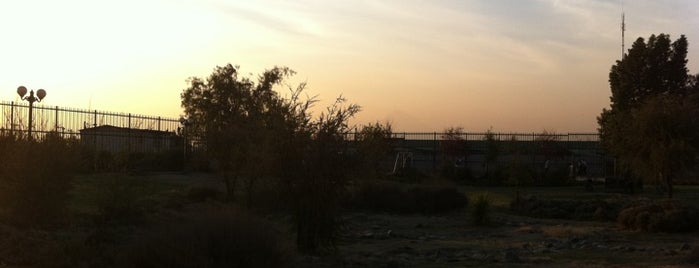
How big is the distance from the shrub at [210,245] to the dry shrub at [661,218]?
16234 millimetres

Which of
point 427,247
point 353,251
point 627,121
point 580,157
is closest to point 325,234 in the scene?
point 353,251

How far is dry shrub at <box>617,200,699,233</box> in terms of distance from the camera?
2450 cm

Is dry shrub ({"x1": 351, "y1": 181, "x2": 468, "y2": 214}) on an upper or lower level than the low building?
lower

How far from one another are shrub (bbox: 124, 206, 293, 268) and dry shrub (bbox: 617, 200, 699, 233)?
53.3 feet

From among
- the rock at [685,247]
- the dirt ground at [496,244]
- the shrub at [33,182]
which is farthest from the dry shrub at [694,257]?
the shrub at [33,182]

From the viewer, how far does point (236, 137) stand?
85.5 feet

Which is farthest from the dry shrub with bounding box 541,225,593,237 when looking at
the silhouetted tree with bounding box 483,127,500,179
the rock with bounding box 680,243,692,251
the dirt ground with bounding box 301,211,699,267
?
the silhouetted tree with bounding box 483,127,500,179

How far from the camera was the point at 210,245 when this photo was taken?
1121 cm

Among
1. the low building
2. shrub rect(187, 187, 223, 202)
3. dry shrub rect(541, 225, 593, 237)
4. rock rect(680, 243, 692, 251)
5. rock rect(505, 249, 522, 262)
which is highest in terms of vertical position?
the low building

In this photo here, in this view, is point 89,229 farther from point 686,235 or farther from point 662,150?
point 662,150

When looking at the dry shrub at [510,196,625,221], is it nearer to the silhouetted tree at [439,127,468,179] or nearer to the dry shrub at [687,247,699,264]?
the dry shrub at [687,247,699,264]

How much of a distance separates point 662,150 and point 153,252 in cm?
2753

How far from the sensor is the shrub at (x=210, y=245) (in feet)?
35.5

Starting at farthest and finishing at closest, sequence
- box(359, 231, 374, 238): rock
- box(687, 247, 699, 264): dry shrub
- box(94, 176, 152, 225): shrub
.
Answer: box(359, 231, 374, 238): rock < box(94, 176, 152, 225): shrub < box(687, 247, 699, 264): dry shrub
